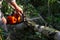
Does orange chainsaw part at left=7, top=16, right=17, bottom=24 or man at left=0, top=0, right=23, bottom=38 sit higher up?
man at left=0, top=0, right=23, bottom=38

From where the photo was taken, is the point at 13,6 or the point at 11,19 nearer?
the point at 13,6

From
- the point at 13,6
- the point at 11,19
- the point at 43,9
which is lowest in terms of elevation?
the point at 11,19

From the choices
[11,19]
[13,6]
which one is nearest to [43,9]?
[11,19]

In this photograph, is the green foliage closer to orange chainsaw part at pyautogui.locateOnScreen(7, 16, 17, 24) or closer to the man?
orange chainsaw part at pyautogui.locateOnScreen(7, 16, 17, 24)

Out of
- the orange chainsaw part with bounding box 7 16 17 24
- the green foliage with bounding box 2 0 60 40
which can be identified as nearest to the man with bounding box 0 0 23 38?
the orange chainsaw part with bounding box 7 16 17 24

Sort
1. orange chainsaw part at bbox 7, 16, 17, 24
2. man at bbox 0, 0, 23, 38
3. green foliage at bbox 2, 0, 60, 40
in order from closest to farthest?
1. man at bbox 0, 0, 23, 38
2. green foliage at bbox 2, 0, 60, 40
3. orange chainsaw part at bbox 7, 16, 17, 24

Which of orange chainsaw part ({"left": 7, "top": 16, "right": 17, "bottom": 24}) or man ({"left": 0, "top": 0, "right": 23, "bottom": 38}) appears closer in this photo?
man ({"left": 0, "top": 0, "right": 23, "bottom": 38})

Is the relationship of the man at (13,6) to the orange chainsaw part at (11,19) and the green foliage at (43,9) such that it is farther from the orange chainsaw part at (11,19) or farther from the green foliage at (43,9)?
the green foliage at (43,9)

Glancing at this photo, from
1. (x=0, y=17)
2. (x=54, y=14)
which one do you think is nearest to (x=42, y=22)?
(x=54, y=14)

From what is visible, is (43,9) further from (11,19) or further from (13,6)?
(13,6)

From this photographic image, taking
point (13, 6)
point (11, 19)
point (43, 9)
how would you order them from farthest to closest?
1. point (43, 9)
2. point (11, 19)
3. point (13, 6)

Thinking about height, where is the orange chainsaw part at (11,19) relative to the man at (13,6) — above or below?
below

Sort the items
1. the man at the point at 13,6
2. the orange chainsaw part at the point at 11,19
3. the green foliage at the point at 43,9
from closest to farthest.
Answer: the man at the point at 13,6 → the green foliage at the point at 43,9 → the orange chainsaw part at the point at 11,19

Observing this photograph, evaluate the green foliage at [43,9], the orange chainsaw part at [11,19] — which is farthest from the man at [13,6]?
the green foliage at [43,9]
